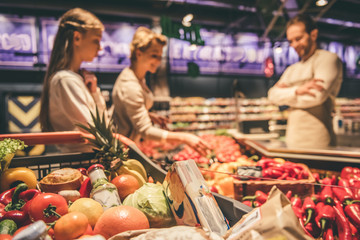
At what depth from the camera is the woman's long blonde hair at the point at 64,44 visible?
5.81ft

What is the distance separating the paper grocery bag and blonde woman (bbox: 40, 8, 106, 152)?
4.37 feet

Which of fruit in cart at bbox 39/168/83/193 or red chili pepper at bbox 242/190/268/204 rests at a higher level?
fruit in cart at bbox 39/168/83/193

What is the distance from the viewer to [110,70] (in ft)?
26.3

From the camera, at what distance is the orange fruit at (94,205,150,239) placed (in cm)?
76

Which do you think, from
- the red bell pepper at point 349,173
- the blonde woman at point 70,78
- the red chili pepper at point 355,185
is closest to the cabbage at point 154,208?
the blonde woman at point 70,78

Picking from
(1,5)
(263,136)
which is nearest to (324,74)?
(263,136)

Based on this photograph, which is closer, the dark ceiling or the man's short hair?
the man's short hair

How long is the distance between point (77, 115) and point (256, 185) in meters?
1.28

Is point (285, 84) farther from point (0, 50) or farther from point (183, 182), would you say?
point (0, 50)

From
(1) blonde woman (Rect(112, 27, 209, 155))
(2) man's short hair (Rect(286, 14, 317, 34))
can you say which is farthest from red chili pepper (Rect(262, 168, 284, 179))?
(2) man's short hair (Rect(286, 14, 317, 34))

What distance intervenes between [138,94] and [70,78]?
68 centimetres

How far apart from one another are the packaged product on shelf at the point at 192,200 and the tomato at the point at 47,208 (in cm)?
39

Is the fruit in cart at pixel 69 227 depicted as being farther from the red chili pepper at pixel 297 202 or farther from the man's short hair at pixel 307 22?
the man's short hair at pixel 307 22

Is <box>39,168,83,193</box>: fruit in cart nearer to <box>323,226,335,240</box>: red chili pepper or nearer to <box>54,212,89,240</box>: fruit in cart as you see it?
<box>54,212,89,240</box>: fruit in cart
